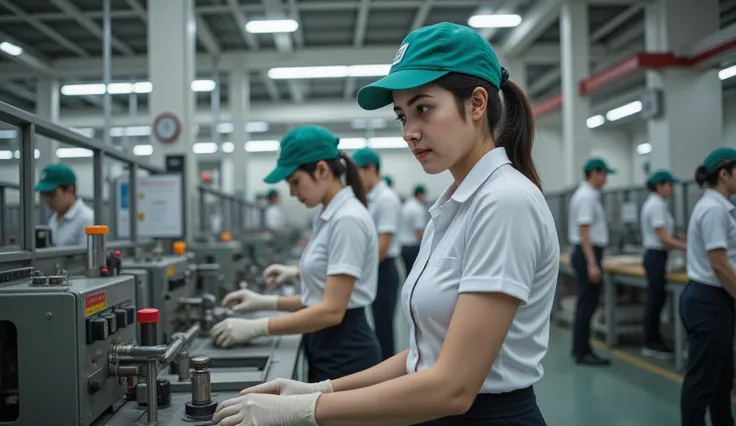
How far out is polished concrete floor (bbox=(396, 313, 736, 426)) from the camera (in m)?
3.07

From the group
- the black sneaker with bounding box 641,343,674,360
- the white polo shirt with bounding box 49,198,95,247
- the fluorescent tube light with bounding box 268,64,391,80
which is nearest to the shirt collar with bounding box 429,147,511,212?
the white polo shirt with bounding box 49,198,95,247

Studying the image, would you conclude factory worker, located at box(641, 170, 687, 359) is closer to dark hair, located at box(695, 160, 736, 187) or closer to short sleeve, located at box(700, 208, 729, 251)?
dark hair, located at box(695, 160, 736, 187)

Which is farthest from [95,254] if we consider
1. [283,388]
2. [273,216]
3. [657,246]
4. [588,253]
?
[273,216]

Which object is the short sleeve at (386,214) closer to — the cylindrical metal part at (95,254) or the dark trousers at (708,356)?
the dark trousers at (708,356)

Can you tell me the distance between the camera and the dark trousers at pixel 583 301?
4043 mm

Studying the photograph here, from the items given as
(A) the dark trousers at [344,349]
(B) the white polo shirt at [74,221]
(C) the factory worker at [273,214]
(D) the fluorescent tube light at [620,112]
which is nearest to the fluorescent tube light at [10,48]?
(B) the white polo shirt at [74,221]

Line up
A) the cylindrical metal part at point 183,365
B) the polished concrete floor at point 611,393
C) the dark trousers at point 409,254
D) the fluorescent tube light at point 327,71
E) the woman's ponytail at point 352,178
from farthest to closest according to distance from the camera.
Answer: the fluorescent tube light at point 327,71 < the dark trousers at point 409,254 < the polished concrete floor at point 611,393 < the woman's ponytail at point 352,178 < the cylindrical metal part at point 183,365

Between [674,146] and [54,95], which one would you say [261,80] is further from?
[674,146]

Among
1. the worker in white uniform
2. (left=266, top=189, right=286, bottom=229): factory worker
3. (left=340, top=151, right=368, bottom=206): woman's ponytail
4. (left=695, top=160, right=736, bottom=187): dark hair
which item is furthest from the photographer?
(left=266, top=189, right=286, bottom=229): factory worker

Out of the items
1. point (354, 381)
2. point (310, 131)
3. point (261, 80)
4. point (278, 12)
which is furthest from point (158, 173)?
point (261, 80)

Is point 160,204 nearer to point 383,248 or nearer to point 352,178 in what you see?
point 383,248

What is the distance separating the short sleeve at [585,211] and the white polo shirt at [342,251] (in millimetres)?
2659

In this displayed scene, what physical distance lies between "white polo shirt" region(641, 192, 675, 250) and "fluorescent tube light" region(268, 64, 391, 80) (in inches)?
190

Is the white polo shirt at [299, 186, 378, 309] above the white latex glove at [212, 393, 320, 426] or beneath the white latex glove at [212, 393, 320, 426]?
above
